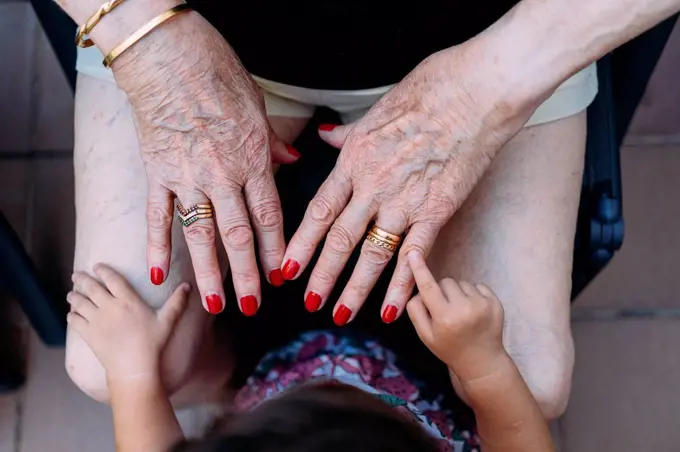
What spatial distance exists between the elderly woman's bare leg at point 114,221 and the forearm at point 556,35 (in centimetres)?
45

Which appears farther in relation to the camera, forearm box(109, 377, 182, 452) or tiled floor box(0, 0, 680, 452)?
tiled floor box(0, 0, 680, 452)

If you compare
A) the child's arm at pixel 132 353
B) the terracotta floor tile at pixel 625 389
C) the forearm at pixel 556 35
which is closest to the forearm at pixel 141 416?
the child's arm at pixel 132 353

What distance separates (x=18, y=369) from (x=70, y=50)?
63cm

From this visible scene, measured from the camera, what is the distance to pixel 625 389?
1354 millimetres

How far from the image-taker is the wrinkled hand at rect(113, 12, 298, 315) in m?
0.80

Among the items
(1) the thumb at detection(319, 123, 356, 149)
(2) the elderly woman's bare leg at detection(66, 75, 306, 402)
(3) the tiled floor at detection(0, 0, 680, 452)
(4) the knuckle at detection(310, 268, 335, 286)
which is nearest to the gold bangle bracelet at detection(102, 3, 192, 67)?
(2) the elderly woman's bare leg at detection(66, 75, 306, 402)

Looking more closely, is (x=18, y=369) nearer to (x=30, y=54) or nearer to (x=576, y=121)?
(x=30, y=54)

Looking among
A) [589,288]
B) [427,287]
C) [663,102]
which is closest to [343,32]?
[427,287]

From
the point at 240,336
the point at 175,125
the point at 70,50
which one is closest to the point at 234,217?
the point at 175,125

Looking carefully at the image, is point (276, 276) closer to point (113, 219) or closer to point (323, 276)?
point (323, 276)

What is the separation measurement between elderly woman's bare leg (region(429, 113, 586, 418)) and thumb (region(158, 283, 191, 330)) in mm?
337

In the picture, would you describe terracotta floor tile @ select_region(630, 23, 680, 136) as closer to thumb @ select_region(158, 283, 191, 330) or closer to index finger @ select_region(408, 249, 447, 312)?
index finger @ select_region(408, 249, 447, 312)

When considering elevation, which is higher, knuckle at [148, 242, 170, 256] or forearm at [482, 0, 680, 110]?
forearm at [482, 0, 680, 110]

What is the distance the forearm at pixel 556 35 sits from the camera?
2.44 feet
